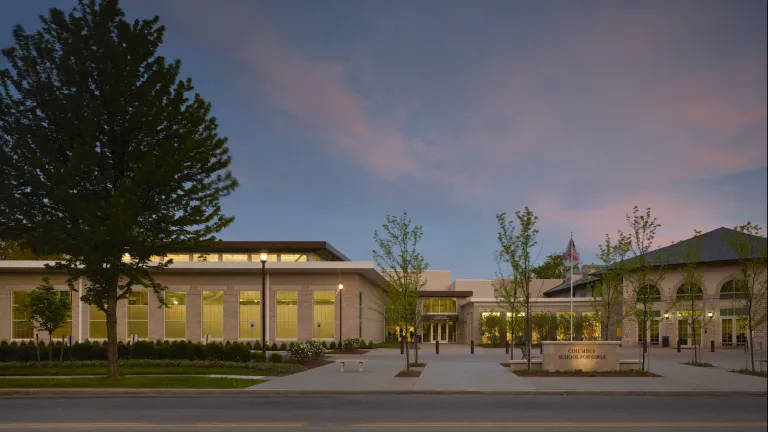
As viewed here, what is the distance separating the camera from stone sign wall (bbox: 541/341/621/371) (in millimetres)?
27531

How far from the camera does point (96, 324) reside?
5156 centimetres

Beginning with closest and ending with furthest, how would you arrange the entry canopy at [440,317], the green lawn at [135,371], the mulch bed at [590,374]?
the mulch bed at [590,374] < the green lawn at [135,371] < the entry canopy at [440,317]

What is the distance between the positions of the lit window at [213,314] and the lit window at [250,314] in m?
1.51

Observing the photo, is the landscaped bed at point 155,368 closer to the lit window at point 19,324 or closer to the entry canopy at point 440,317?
the lit window at point 19,324

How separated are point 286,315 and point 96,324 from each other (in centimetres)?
1449

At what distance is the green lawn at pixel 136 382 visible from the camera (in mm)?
22547

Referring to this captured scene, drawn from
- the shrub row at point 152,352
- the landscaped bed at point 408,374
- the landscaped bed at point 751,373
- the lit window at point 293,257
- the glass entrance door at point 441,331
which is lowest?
the glass entrance door at point 441,331

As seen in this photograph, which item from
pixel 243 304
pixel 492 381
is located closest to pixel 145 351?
pixel 492 381

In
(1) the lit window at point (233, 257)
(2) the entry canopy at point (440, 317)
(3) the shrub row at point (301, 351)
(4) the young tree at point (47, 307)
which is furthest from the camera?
(2) the entry canopy at point (440, 317)

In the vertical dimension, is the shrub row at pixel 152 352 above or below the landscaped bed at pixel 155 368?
above

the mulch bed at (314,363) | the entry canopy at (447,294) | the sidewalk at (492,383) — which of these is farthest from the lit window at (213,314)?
the entry canopy at (447,294)

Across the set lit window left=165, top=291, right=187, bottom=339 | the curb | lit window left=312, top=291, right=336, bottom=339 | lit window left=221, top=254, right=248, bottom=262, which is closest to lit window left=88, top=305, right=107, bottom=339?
lit window left=165, top=291, right=187, bottom=339

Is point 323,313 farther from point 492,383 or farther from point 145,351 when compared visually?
A: point 492,383

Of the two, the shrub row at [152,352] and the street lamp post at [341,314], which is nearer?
the shrub row at [152,352]
